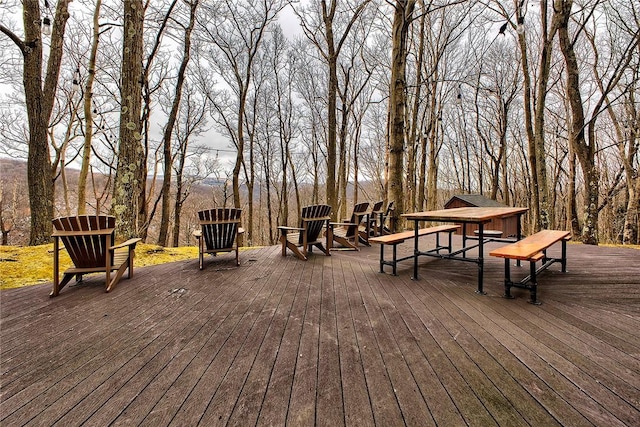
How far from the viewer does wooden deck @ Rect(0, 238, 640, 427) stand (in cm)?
135

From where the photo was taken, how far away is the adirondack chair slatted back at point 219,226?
433 cm

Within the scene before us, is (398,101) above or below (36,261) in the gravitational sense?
above

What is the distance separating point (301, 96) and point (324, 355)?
18202mm

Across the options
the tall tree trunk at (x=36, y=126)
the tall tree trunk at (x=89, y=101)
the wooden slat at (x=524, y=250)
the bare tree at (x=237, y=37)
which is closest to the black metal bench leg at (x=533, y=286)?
the wooden slat at (x=524, y=250)

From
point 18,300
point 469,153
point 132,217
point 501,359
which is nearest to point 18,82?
point 132,217

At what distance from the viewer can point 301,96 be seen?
1786 centimetres

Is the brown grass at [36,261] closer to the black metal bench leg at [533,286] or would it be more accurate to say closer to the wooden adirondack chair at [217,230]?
the wooden adirondack chair at [217,230]

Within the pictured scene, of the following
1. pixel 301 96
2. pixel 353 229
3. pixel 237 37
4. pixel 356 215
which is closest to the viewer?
pixel 356 215

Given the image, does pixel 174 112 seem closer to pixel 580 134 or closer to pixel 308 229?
pixel 308 229

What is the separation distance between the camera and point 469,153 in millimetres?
21328

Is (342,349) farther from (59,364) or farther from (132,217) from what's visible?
(132,217)

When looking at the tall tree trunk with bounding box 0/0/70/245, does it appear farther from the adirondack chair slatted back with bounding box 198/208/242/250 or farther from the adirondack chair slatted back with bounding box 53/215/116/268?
the adirondack chair slatted back with bounding box 198/208/242/250

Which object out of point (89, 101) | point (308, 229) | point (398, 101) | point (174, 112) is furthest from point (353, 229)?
point (89, 101)

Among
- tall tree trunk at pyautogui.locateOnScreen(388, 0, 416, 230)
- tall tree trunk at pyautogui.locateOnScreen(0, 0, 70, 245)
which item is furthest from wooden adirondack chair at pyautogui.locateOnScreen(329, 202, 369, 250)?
tall tree trunk at pyautogui.locateOnScreen(0, 0, 70, 245)
